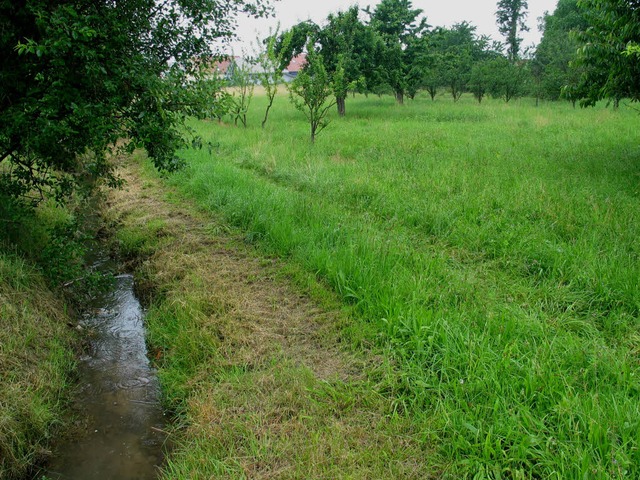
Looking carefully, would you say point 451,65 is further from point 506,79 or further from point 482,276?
point 482,276

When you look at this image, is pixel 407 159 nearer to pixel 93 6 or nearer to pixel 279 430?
pixel 93 6

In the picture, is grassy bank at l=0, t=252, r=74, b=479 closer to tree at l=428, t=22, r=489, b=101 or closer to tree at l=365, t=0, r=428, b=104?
tree at l=365, t=0, r=428, b=104

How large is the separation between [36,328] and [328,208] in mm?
4220

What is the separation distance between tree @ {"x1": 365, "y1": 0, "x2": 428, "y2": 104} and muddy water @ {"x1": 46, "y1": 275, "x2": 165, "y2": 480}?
731 inches

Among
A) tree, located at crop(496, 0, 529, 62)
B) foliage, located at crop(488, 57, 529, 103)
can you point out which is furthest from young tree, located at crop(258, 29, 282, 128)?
tree, located at crop(496, 0, 529, 62)

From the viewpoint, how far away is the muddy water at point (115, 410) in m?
3.06

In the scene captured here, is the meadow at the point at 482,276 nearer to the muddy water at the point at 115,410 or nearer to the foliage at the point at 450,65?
the muddy water at the point at 115,410

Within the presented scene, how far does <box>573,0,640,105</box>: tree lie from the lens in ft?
22.5

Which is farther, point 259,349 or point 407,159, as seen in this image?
point 407,159

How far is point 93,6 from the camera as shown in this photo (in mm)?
3930

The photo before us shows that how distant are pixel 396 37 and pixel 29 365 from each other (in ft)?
71.7

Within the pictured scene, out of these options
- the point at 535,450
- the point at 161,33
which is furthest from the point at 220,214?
the point at 535,450

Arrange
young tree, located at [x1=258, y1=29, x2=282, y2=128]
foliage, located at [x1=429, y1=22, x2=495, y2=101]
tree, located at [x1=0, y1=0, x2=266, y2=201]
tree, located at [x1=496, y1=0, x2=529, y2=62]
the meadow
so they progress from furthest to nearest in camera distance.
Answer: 1. tree, located at [x1=496, y1=0, x2=529, y2=62]
2. foliage, located at [x1=429, y1=22, x2=495, y2=101]
3. young tree, located at [x1=258, y1=29, x2=282, y2=128]
4. tree, located at [x1=0, y1=0, x2=266, y2=201]
5. the meadow

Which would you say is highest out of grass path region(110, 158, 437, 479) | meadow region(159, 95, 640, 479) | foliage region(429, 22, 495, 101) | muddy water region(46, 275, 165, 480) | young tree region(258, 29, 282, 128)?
foliage region(429, 22, 495, 101)
